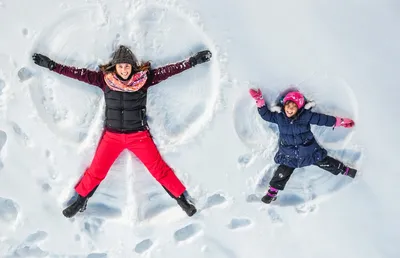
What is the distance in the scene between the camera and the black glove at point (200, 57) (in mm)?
4043

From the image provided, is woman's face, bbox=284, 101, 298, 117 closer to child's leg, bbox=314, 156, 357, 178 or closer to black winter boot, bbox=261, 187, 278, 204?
child's leg, bbox=314, 156, 357, 178

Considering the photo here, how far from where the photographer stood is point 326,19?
411 cm

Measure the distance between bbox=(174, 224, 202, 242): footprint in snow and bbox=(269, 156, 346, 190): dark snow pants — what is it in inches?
30.9

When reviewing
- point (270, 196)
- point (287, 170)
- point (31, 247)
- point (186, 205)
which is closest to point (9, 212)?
point (31, 247)

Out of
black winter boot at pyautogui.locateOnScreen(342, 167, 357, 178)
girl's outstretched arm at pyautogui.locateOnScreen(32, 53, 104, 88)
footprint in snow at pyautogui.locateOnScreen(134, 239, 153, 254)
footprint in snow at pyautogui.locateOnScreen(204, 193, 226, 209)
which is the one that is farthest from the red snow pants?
black winter boot at pyautogui.locateOnScreen(342, 167, 357, 178)

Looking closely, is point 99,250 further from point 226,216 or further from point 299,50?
point 299,50

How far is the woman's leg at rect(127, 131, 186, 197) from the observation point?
412 cm

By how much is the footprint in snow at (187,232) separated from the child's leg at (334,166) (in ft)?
3.90

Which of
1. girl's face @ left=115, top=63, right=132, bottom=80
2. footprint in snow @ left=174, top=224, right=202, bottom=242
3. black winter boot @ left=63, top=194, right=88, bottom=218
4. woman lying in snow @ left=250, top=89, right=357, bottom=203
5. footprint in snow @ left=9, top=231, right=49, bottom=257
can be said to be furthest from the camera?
footprint in snow @ left=174, top=224, right=202, bottom=242

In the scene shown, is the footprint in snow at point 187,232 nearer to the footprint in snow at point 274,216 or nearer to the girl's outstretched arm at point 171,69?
the footprint in snow at point 274,216

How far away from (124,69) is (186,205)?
127cm

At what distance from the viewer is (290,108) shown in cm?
402

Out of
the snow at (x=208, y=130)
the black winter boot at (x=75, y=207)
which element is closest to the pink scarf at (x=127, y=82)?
the snow at (x=208, y=130)

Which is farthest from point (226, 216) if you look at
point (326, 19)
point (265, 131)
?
point (326, 19)
